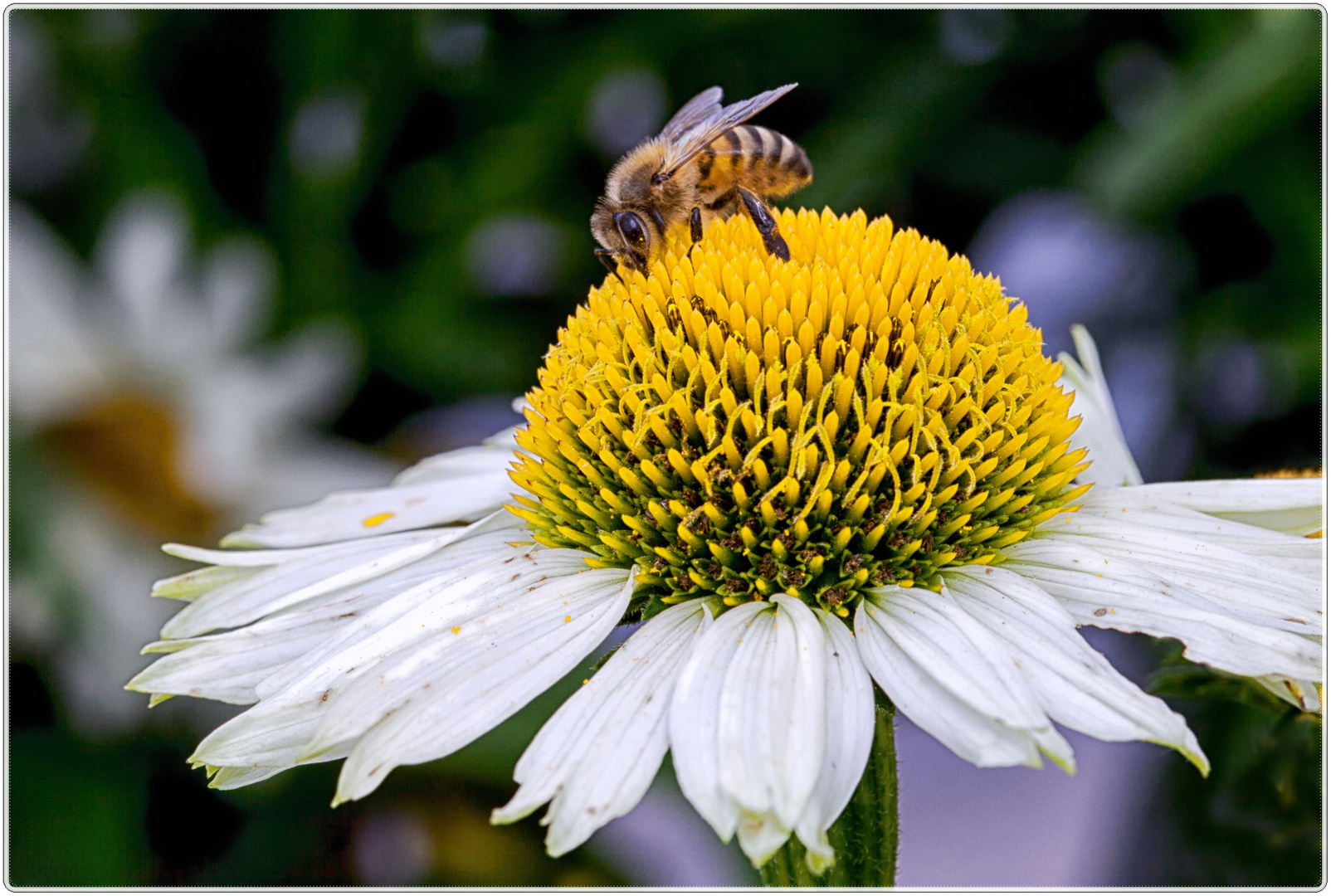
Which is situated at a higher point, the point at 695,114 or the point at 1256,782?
the point at 695,114

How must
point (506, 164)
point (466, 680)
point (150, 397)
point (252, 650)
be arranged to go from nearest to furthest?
point (466, 680) → point (252, 650) → point (150, 397) → point (506, 164)

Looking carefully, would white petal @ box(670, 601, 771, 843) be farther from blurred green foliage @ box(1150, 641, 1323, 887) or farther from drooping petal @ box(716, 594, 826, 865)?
blurred green foliage @ box(1150, 641, 1323, 887)

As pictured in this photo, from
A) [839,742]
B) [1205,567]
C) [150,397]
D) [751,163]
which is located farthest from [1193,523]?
[150,397]

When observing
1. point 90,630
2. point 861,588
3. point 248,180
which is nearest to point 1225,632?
point 861,588

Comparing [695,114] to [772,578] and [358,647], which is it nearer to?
[772,578]

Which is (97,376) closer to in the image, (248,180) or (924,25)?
(248,180)
